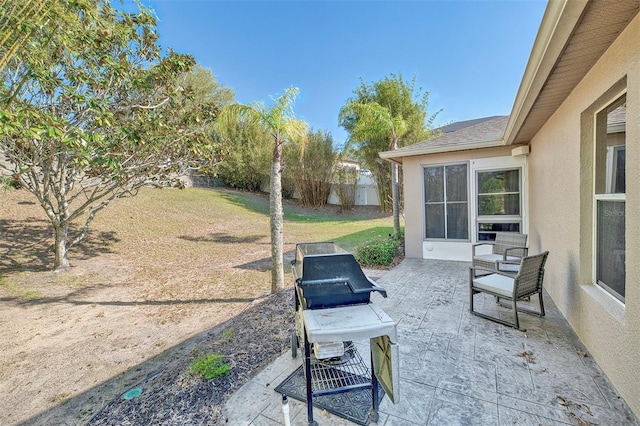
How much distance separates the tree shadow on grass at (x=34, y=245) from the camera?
21.6 feet

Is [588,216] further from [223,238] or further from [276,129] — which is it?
[223,238]

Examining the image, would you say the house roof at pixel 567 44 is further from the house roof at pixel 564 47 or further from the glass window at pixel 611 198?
the glass window at pixel 611 198

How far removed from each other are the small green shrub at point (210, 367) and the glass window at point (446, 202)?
530 cm

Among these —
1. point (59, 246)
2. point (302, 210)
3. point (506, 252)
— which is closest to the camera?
point (506, 252)

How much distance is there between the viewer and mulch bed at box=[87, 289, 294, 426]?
77.7 inches

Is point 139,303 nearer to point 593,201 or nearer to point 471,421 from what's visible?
point 471,421

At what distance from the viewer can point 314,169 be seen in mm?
Answer: 18203

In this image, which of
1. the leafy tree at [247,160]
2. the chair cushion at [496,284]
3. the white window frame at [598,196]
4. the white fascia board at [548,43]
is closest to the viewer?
the white fascia board at [548,43]

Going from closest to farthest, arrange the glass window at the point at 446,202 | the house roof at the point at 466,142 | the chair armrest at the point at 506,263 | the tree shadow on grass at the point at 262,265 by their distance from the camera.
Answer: the chair armrest at the point at 506,263
the house roof at the point at 466,142
the glass window at the point at 446,202
the tree shadow on grass at the point at 262,265

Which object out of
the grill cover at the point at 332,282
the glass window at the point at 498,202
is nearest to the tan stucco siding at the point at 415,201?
the glass window at the point at 498,202

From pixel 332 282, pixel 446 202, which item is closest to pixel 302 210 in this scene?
pixel 446 202

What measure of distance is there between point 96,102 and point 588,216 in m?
6.18

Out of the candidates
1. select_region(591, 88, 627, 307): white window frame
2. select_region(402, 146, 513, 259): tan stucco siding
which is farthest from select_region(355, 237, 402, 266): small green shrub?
select_region(591, 88, 627, 307): white window frame

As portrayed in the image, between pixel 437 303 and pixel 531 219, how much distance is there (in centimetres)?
298
